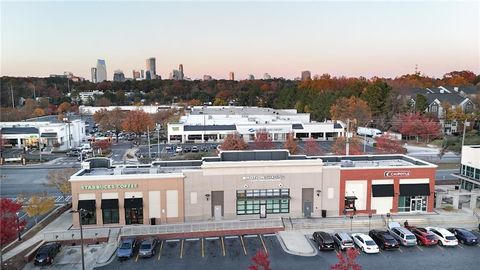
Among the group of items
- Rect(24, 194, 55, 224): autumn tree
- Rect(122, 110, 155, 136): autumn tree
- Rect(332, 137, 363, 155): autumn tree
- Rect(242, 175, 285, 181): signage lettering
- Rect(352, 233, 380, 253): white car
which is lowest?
Rect(352, 233, 380, 253): white car

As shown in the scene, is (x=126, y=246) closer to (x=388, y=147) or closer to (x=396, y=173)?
(x=396, y=173)

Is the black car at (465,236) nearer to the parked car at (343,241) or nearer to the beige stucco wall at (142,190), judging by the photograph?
the parked car at (343,241)

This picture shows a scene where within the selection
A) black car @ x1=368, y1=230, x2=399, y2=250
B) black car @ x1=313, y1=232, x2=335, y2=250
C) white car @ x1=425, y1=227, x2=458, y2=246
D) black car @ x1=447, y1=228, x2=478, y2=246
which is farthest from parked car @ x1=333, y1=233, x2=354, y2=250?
black car @ x1=447, y1=228, x2=478, y2=246

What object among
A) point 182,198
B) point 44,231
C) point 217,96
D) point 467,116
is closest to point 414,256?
point 182,198

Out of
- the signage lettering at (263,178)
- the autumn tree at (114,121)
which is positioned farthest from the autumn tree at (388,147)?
the autumn tree at (114,121)

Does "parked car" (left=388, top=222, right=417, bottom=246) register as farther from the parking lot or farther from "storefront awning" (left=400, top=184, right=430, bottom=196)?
"storefront awning" (left=400, top=184, right=430, bottom=196)

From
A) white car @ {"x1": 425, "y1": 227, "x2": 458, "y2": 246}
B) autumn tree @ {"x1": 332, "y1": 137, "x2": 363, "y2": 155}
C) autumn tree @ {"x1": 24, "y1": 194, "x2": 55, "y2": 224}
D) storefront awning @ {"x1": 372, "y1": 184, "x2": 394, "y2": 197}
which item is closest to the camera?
white car @ {"x1": 425, "y1": 227, "x2": 458, "y2": 246}

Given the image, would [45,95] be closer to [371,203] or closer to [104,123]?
[104,123]
